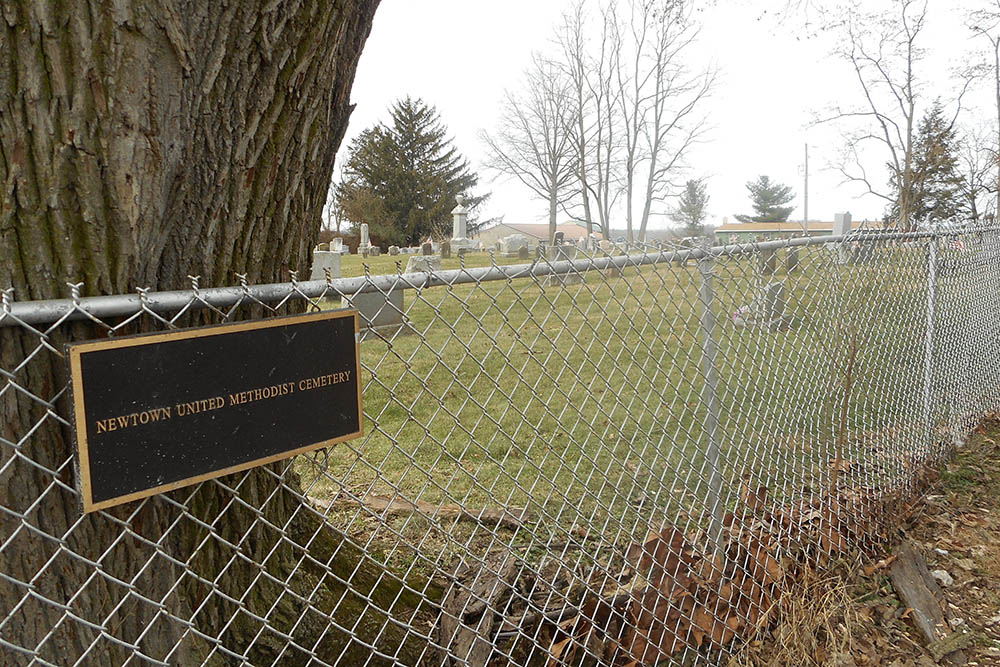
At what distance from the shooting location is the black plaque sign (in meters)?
1.09

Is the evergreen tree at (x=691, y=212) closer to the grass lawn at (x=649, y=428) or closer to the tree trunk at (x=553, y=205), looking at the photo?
the tree trunk at (x=553, y=205)

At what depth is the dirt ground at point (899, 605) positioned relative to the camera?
2330 millimetres

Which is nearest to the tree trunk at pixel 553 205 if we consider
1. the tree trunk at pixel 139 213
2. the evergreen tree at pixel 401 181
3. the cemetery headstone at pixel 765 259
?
the evergreen tree at pixel 401 181

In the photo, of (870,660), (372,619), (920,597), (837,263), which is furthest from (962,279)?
(372,619)

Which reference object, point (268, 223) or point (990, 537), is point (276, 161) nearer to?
point (268, 223)

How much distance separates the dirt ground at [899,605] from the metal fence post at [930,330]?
20.6 inches

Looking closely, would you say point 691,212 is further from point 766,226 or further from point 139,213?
point 139,213

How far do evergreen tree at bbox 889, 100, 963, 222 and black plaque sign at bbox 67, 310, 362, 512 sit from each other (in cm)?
2540

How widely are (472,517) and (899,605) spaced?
6.03 feet

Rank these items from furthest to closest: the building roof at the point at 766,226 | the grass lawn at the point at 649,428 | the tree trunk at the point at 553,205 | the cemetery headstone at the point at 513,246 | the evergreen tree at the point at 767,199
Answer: the evergreen tree at the point at 767,199 < the building roof at the point at 766,226 < the tree trunk at the point at 553,205 < the cemetery headstone at the point at 513,246 < the grass lawn at the point at 649,428

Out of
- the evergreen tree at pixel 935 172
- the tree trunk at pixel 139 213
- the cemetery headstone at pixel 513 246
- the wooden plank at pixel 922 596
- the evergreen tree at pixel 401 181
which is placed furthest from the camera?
the evergreen tree at pixel 401 181

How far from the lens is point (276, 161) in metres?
1.62

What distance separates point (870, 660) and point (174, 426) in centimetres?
250

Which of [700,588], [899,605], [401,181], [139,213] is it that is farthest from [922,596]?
[401,181]
